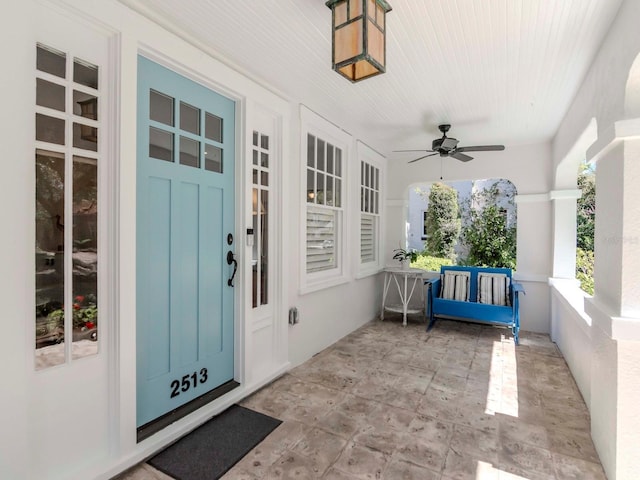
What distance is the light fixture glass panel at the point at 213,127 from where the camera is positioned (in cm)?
258

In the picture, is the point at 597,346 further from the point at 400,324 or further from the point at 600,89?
the point at 400,324

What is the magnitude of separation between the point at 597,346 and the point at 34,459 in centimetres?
320

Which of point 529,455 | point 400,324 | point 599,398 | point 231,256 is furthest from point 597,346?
point 400,324

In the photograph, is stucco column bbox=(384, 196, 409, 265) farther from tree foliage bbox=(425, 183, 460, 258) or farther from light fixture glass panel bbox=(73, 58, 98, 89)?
light fixture glass panel bbox=(73, 58, 98, 89)

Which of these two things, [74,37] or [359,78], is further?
[359,78]

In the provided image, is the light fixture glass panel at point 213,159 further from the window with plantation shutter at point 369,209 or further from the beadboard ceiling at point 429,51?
the window with plantation shutter at point 369,209

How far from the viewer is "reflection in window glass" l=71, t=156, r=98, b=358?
5.93 feet

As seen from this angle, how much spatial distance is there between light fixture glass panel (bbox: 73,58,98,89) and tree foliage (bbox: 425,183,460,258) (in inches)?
308

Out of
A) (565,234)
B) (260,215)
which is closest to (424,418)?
(260,215)

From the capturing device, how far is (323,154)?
13.2 ft

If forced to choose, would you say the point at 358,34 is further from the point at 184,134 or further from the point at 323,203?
the point at 323,203

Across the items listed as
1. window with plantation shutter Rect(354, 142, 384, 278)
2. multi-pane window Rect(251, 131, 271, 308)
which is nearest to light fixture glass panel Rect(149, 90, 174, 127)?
multi-pane window Rect(251, 131, 271, 308)

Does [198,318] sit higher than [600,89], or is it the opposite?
[600,89]

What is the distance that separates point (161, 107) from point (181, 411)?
2049mm
